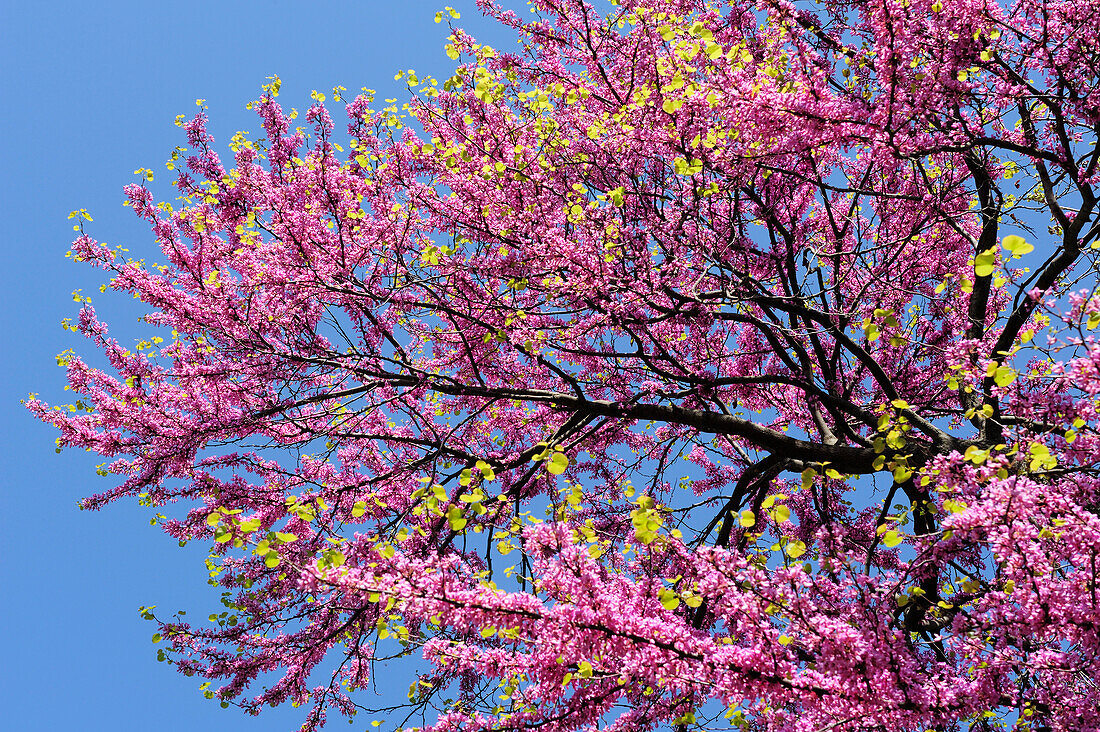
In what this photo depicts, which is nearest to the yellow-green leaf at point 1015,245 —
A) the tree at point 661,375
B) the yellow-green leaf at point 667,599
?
the tree at point 661,375

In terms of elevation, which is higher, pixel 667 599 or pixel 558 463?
pixel 558 463

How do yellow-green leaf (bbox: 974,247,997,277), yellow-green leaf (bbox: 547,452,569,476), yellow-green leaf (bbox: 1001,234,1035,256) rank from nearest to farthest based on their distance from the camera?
yellow-green leaf (bbox: 1001,234,1035,256)
yellow-green leaf (bbox: 974,247,997,277)
yellow-green leaf (bbox: 547,452,569,476)

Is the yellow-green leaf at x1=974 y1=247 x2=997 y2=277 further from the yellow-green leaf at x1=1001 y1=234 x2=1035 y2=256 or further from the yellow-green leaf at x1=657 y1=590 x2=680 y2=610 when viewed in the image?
the yellow-green leaf at x1=657 y1=590 x2=680 y2=610

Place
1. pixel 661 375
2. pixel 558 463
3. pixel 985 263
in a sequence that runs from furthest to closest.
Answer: pixel 661 375
pixel 558 463
pixel 985 263

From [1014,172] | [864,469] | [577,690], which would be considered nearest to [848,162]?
[1014,172]

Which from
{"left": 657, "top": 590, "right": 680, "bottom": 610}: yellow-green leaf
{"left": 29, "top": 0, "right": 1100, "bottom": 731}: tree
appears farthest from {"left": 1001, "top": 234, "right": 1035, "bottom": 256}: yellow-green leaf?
{"left": 657, "top": 590, "right": 680, "bottom": 610}: yellow-green leaf

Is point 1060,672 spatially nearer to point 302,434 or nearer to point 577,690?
point 577,690

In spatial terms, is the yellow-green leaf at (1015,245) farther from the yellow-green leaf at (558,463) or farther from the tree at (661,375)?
the yellow-green leaf at (558,463)

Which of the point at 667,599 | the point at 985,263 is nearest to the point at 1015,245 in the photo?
the point at 985,263

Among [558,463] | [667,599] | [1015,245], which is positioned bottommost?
[667,599]

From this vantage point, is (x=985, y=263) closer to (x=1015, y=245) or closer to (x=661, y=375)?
(x=1015, y=245)

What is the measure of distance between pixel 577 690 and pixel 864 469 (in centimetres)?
411

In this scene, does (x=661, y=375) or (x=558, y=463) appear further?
(x=661, y=375)

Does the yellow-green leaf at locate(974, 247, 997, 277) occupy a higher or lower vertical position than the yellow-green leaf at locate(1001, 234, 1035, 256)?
higher
